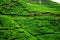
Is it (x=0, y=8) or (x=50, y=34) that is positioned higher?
(x=0, y=8)

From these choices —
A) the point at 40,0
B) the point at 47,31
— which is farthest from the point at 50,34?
the point at 40,0

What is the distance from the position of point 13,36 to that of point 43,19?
35.0ft

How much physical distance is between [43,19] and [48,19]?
1247 mm

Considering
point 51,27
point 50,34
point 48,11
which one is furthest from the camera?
point 48,11

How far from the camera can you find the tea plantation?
36.9 metres

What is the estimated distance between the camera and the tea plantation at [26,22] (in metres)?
36.9

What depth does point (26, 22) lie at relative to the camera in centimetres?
4162

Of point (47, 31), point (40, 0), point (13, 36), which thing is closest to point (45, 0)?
point (40, 0)

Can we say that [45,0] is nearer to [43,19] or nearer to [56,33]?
[43,19]

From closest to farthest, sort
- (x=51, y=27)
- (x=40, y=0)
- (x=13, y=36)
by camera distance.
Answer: (x=13, y=36) < (x=51, y=27) < (x=40, y=0)

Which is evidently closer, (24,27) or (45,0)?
(24,27)

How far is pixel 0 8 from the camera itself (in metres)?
45.2

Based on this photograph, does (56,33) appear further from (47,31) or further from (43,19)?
(43,19)

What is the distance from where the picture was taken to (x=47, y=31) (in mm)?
39625
